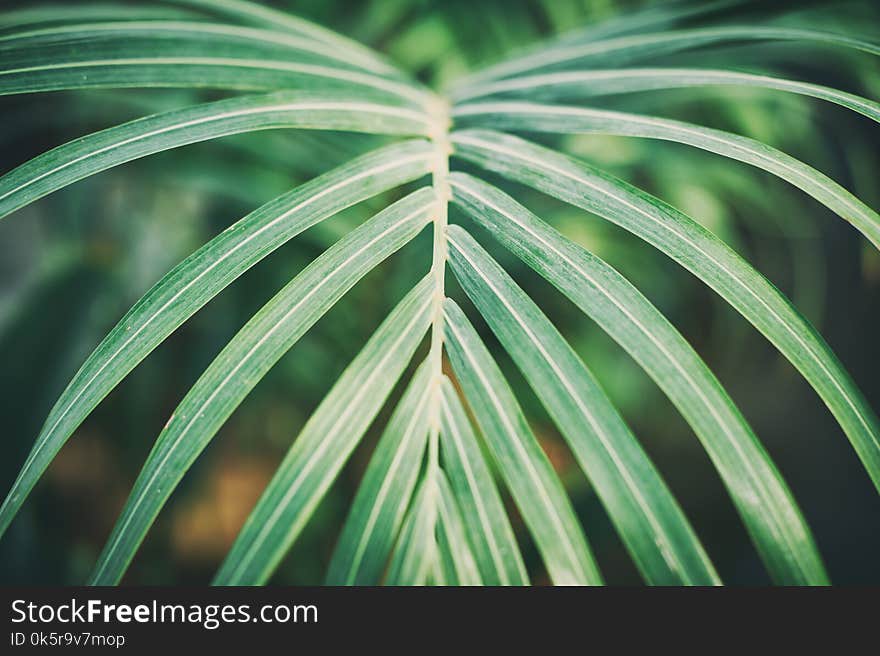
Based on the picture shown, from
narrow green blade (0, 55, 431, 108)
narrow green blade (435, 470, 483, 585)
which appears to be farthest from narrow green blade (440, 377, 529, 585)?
narrow green blade (0, 55, 431, 108)

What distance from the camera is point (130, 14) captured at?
0.47m

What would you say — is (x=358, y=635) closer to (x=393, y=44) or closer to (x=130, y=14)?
(x=130, y=14)

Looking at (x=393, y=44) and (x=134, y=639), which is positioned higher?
(x=393, y=44)

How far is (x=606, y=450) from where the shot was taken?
0.96 feet

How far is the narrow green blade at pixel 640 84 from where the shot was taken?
31cm

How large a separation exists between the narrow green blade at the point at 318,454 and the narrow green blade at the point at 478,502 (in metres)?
0.05

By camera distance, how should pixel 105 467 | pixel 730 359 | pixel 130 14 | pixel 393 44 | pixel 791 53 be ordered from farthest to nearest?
pixel 730 359, pixel 105 467, pixel 393 44, pixel 791 53, pixel 130 14

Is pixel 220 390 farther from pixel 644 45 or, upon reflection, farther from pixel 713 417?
pixel 644 45

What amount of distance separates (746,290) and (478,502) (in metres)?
0.20

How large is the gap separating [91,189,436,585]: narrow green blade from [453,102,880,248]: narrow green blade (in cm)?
19

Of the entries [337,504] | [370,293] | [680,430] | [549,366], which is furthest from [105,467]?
[680,430]

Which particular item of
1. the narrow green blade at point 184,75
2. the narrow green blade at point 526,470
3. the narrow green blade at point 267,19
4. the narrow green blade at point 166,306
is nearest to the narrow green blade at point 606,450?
the narrow green blade at point 526,470

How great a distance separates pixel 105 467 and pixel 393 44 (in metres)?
0.95

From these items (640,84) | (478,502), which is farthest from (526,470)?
(640,84)
